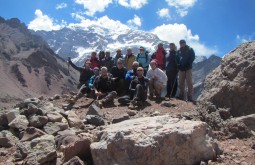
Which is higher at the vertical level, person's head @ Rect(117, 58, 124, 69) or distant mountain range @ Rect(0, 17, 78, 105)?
distant mountain range @ Rect(0, 17, 78, 105)

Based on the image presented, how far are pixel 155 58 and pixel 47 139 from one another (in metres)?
9.82

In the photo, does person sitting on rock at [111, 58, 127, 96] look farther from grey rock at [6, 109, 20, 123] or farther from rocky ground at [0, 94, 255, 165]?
grey rock at [6, 109, 20, 123]

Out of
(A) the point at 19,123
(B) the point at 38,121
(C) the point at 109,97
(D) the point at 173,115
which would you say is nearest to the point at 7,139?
(A) the point at 19,123

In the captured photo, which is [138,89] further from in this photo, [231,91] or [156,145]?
[156,145]

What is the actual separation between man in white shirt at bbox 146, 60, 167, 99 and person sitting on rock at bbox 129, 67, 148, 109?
63 centimetres

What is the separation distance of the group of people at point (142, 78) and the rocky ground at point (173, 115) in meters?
0.50

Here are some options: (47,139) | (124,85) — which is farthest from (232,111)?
(124,85)

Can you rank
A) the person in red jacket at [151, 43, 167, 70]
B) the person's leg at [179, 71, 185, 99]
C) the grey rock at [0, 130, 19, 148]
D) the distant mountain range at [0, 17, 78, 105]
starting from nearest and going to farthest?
the grey rock at [0, 130, 19, 148]
the person's leg at [179, 71, 185, 99]
the person in red jacket at [151, 43, 167, 70]
the distant mountain range at [0, 17, 78, 105]

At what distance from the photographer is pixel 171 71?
16.0 m

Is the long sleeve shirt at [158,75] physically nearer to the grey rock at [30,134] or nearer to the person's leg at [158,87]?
the person's leg at [158,87]

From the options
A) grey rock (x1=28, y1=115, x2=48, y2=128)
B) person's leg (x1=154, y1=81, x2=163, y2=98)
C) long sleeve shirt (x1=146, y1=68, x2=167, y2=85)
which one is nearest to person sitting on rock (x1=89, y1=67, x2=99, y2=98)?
long sleeve shirt (x1=146, y1=68, x2=167, y2=85)

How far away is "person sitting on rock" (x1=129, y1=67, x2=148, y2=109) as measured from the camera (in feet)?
45.9

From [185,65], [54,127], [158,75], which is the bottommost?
[54,127]

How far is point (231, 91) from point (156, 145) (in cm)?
511
